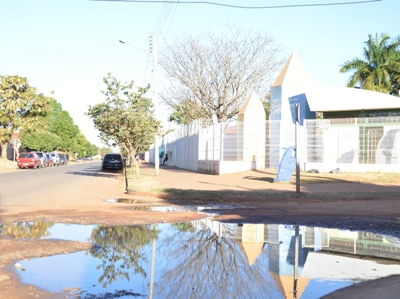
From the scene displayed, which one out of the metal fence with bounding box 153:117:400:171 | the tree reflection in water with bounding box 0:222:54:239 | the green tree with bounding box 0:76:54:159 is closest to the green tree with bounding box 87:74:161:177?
the metal fence with bounding box 153:117:400:171

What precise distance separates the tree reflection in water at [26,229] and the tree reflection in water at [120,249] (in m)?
1.07

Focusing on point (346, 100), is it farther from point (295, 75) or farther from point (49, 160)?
point (49, 160)

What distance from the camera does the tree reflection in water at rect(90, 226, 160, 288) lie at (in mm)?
7477

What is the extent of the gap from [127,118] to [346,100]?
50.2 feet

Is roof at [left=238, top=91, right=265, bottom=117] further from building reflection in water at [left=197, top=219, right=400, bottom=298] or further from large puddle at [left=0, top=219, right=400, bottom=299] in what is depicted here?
large puddle at [left=0, top=219, right=400, bottom=299]

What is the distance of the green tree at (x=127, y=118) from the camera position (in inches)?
1179

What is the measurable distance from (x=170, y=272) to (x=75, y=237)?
3.58 metres

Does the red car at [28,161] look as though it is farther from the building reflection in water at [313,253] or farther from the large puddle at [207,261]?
the building reflection in water at [313,253]

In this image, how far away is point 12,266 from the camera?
7688 mm

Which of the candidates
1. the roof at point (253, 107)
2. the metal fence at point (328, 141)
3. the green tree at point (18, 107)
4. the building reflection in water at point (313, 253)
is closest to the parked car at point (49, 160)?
the green tree at point (18, 107)

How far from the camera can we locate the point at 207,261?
825 centimetres

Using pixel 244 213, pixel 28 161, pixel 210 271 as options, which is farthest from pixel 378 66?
pixel 210 271

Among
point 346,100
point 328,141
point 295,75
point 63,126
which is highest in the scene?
point 63,126

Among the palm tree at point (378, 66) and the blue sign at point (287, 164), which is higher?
the palm tree at point (378, 66)
